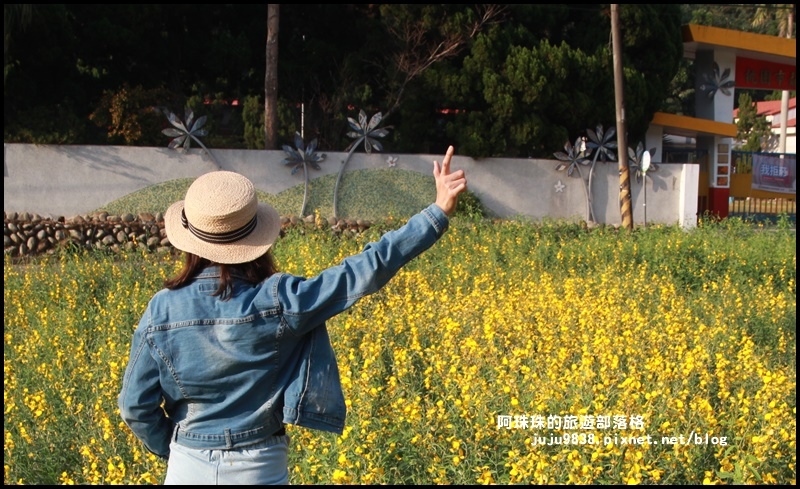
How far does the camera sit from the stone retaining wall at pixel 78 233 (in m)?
12.5

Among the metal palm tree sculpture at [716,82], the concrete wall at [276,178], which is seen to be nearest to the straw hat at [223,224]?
the concrete wall at [276,178]

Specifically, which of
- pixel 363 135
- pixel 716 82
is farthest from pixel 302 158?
pixel 716 82

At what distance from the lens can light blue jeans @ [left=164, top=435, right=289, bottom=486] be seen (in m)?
2.37

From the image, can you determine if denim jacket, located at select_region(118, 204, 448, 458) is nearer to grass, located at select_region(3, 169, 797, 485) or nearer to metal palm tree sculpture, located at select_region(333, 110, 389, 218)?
grass, located at select_region(3, 169, 797, 485)

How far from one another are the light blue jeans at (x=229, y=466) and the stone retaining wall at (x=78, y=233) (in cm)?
986

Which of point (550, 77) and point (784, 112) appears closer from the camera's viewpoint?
point (550, 77)

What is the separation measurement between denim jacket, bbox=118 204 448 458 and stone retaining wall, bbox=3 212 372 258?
32.3ft

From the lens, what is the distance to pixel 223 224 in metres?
2.37

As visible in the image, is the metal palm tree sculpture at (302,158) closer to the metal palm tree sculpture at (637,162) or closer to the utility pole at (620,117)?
the utility pole at (620,117)

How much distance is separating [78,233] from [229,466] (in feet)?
36.9

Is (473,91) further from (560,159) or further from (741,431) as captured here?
(741,431)

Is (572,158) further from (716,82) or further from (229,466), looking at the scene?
(229,466)

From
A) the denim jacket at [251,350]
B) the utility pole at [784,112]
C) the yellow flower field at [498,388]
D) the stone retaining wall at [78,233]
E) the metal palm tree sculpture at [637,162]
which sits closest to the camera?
the denim jacket at [251,350]

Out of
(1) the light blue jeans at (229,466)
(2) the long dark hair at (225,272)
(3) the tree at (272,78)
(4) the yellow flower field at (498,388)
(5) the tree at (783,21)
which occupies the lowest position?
(4) the yellow flower field at (498,388)
